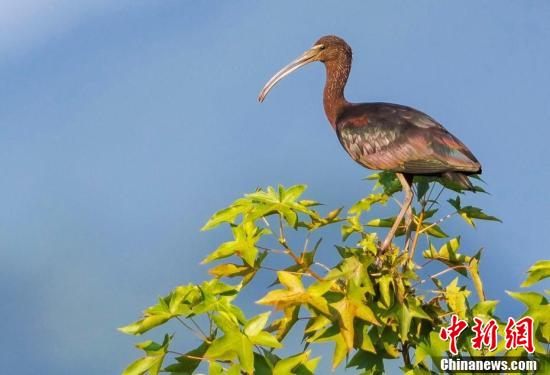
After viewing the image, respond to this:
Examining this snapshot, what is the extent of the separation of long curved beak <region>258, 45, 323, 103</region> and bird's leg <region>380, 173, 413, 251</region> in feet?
7.21

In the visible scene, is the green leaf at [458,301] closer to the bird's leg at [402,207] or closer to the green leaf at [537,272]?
the green leaf at [537,272]

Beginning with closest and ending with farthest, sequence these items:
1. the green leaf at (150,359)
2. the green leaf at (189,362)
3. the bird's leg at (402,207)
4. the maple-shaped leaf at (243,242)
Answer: the green leaf at (150,359) → the green leaf at (189,362) → the maple-shaped leaf at (243,242) → the bird's leg at (402,207)

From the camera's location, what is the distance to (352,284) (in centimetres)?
507

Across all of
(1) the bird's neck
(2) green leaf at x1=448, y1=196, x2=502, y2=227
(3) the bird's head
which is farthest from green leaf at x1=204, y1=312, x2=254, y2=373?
(3) the bird's head

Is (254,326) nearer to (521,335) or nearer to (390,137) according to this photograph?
(521,335)

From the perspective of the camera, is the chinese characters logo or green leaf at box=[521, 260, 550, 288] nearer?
the chinese characters logo

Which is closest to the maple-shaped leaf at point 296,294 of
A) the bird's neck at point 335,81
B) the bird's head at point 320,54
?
the bird's neck at point 335,81

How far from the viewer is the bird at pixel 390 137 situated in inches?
294

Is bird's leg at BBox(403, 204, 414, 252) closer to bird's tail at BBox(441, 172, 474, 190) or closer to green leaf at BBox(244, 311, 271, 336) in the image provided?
bird's tail at BBox(441, 172, 474, 190)

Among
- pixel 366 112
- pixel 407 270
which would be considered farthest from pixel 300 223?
pixel 366 112

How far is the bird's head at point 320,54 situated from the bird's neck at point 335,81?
51mm

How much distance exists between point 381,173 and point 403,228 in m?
1.07

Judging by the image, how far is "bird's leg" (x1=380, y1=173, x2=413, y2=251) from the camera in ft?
22.1

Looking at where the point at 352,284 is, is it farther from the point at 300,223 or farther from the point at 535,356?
the point at 535,356
